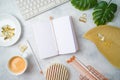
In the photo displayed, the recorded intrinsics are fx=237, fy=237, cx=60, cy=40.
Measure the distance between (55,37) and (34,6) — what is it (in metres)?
0.14

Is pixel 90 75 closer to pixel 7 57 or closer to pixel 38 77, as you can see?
pixel 38 77

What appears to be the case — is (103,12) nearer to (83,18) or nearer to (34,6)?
(83,18)

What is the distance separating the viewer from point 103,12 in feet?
2.65

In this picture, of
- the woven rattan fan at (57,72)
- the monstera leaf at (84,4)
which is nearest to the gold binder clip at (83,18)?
the monstera leaf at (84,4)

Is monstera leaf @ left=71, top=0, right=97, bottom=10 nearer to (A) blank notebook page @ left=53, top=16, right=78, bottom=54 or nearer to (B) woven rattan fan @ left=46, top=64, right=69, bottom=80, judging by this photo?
(A) blank notebook page @ left=53, top=16, right=78, bottom=54

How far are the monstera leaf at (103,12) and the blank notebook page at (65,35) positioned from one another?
0.30 feet

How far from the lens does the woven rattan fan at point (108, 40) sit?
2.58 feet

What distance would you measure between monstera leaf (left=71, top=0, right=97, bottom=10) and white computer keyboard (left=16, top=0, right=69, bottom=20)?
1.8 inches

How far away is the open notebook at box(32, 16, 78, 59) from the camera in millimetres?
813

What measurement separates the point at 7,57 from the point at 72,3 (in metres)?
0.31

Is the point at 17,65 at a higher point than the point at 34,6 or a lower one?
lower

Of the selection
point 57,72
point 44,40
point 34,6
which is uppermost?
point 34,6

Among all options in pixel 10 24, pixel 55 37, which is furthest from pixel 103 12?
pixel 10 24

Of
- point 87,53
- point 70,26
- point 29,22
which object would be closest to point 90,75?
point 87,53
